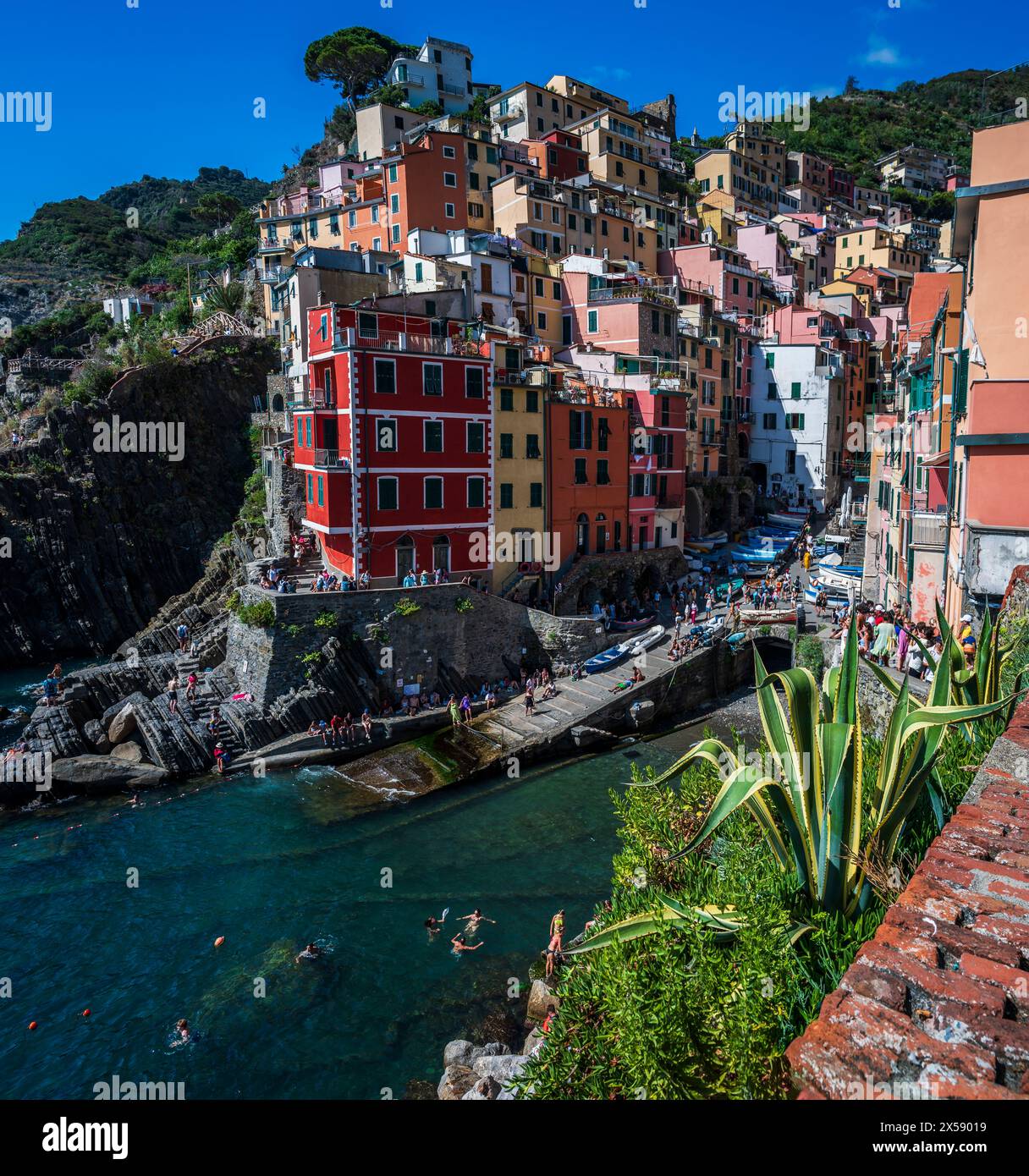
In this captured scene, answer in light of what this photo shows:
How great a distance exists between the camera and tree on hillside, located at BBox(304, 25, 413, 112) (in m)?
86.0

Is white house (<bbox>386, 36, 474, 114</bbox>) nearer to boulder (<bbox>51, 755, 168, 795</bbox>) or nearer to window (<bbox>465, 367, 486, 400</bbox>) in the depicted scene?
window (<bbox>465, 367, 486, 400</bbox>)

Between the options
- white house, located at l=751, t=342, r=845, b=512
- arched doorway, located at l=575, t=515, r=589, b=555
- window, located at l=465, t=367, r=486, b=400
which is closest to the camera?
window, located at l=465, t=367, r=486, b=400

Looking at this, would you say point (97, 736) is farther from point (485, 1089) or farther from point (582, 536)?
point (582, 536)

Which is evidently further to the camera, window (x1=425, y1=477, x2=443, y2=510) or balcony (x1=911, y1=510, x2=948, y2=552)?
window (x1=425, y1=477, x2=443, y2=510)

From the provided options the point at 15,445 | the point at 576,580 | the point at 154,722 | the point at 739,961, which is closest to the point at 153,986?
→ the point at 154,722

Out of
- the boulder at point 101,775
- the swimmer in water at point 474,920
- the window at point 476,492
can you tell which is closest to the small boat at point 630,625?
the window at point 476,492

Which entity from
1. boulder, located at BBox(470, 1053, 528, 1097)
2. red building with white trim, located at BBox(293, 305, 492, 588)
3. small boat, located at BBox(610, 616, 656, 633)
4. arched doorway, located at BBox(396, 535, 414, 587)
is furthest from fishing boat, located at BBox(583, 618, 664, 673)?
boulder, located at BBox(470, 1053, 528, 1097)

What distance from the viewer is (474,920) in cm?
1986

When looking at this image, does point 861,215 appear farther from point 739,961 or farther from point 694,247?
point 739,961

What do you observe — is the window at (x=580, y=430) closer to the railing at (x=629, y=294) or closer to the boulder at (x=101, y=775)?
the railing at (x=629, y=294)

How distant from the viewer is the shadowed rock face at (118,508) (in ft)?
159

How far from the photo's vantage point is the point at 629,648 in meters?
36.5

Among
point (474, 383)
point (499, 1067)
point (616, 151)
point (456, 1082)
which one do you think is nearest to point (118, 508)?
point (474, 383)

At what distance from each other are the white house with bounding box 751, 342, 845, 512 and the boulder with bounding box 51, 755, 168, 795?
162ft
